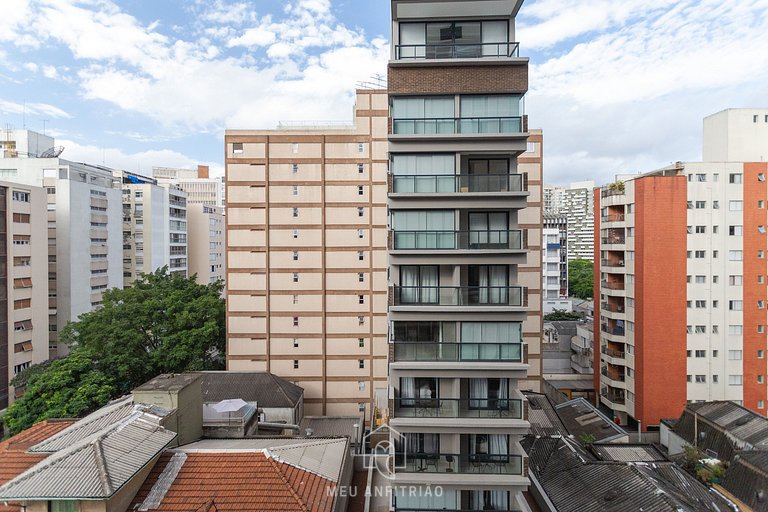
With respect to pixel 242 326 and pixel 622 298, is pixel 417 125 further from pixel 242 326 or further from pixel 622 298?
pixel 622 298

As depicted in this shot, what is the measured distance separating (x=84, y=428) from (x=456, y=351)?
12.2 meters

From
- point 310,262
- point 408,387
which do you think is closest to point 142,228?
point 310,262

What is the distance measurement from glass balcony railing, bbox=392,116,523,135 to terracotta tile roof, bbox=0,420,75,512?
49.3 ft

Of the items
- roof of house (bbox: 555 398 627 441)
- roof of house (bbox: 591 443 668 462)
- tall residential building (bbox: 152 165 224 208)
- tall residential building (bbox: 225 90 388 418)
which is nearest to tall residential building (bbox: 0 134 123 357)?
tall residential building (bbox: 225 90 388 418)

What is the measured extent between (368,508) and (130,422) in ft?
27.2

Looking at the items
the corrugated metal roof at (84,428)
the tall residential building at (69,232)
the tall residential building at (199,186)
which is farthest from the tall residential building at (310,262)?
the tall residential building at (199,186)

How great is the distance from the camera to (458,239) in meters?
14.5

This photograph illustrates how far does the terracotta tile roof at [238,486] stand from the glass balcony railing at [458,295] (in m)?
6.30

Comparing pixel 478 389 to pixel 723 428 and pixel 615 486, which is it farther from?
pixel 723 428

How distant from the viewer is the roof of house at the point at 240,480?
37.5 ft

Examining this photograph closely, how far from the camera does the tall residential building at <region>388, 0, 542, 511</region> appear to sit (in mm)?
14055

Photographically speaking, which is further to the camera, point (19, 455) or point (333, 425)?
point (333, 425)

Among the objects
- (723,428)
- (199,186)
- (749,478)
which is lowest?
(749,478)

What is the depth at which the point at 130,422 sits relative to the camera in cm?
1312
